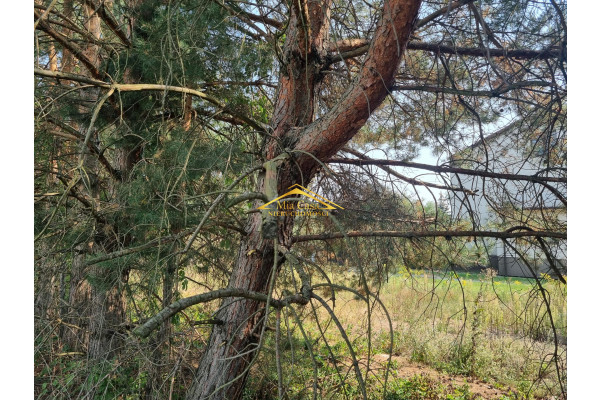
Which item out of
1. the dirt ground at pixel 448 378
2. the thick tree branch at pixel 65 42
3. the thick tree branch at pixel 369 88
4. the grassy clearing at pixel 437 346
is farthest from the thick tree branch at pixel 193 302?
the dirt ground at pixel 448 378

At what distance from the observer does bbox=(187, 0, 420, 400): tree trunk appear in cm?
111

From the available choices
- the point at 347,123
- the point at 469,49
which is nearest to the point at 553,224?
the point at 469,49

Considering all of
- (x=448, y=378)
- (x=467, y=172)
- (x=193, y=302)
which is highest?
(x=467, y=172)

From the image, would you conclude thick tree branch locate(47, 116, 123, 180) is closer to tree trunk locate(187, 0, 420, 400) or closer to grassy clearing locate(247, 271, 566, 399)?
tree trunk locate(187, 0, 420, 400)

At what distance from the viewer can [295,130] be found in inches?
Result: 55.0

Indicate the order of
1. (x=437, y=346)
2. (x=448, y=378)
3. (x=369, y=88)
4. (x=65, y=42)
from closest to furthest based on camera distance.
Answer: (x=369, y=88) → (x=65, y=42) → (x=448, y=378) → (x=437, y=346)

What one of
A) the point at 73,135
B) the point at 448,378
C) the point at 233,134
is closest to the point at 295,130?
the point at 233,134

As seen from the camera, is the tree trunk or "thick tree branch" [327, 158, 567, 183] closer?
the tree trunk

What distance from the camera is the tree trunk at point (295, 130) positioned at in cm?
111

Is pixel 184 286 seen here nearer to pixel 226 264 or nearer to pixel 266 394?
pixel 226 264

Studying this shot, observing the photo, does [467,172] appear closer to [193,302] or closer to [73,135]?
[193,302]

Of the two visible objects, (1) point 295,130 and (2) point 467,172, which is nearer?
(1) point 295,130

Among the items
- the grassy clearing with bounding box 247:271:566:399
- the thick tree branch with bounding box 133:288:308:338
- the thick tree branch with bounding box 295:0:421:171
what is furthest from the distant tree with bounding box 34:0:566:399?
the grassy clearing with bounding box 247:271:566:399
